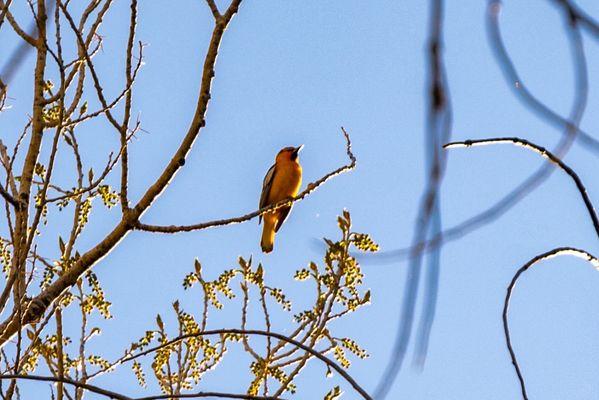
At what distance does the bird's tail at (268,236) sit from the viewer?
30.7 feet

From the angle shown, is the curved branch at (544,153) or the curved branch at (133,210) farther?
the curved branch at (133,210)

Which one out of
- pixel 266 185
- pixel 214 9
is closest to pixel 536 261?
pixel 214 9

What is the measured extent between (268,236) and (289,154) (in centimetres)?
104

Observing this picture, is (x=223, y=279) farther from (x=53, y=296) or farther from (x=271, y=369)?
(x=53, y=296)

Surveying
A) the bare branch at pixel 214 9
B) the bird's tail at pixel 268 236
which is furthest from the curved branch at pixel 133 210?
the bird's tail at pixel 268 236

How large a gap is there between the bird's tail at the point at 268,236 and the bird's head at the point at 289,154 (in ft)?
2.72

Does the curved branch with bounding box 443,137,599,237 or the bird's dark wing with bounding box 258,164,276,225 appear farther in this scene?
the bird's dark wing with bounding box 258,164,276,225

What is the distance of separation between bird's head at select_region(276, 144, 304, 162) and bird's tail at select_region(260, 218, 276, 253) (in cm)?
83

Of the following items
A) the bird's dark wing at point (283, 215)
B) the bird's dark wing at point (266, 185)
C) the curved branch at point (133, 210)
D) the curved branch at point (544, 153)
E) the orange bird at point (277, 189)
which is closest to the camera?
the curved branch at point (544, 153)

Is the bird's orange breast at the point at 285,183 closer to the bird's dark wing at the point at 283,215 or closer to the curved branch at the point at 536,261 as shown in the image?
the bird's dark wing at the point at 283,215

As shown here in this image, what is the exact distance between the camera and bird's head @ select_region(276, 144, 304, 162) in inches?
388

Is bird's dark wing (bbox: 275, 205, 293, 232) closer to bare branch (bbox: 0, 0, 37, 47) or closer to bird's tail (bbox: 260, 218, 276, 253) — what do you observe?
bird's tail (bbox: 260, 218, 276, 253)

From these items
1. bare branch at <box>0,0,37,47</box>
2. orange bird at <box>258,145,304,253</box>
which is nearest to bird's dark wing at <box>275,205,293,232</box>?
orange bird at <box>258,145,304,253</box>

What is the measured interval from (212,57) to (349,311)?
193 centimetres
